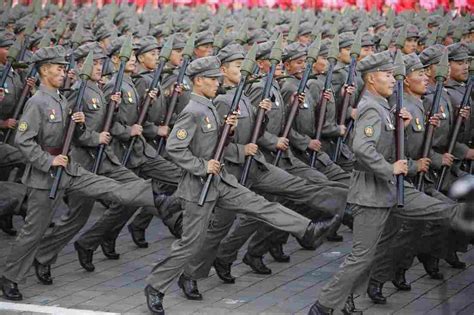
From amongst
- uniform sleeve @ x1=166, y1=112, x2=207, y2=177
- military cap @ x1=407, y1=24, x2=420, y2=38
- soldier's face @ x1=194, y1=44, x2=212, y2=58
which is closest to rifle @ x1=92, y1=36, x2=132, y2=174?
uniform sleeve @ x1=166, y1=112, x2=207, y2=177

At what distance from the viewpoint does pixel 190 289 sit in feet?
35.0

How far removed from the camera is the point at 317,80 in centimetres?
1330

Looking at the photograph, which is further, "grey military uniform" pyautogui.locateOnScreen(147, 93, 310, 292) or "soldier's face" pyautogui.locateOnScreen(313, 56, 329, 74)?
"soldier's face" pyautogui.locateOnScreen(313, 56, 329, 74)

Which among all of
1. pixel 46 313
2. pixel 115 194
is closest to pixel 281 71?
pixel 115 194

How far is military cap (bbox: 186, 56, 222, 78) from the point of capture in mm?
10336

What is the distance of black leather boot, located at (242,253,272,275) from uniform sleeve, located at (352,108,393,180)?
2.21 metres

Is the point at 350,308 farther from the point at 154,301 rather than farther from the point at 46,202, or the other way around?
the point at 46,202

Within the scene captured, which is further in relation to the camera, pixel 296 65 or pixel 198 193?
pixel 296 65

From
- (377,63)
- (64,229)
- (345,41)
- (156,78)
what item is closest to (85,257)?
(64,229)

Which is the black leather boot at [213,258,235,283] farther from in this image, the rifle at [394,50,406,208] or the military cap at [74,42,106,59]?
the military cap at [74,42,106,59]

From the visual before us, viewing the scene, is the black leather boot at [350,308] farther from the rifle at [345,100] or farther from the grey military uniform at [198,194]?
the rifle at [345,100]

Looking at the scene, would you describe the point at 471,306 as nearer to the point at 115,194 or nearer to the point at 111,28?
the point at 115,194

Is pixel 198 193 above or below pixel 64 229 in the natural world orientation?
above

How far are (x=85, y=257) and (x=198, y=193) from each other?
76.6 inches
